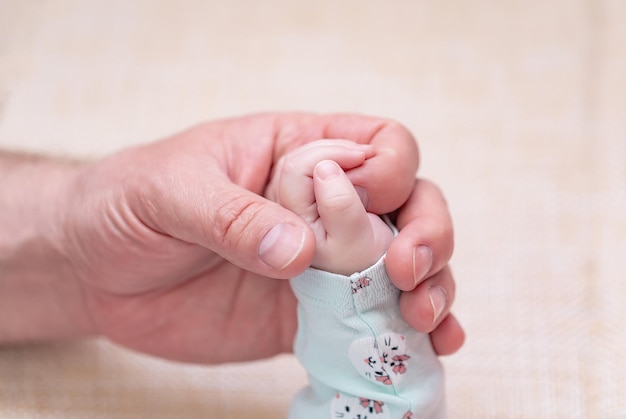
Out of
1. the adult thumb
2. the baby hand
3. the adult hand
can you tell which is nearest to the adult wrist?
the adult hand

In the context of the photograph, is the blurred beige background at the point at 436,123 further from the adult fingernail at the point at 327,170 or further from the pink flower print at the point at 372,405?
the adult fingernail at the point at 327,170

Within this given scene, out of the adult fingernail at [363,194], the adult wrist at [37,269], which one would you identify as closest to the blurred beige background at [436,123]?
the adult wrist at [37,269]

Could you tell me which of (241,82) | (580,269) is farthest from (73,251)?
(580,269)

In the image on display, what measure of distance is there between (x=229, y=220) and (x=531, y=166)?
0.56 meters

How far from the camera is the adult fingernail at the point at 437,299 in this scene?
69 cm

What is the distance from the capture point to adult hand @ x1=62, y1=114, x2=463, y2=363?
66cm

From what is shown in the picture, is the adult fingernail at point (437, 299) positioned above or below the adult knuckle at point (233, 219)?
below

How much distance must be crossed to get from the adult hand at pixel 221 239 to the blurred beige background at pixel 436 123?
64mm

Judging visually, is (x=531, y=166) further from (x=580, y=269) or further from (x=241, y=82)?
(x=241, y=82)

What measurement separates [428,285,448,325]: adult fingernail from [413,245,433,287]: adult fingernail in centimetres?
2

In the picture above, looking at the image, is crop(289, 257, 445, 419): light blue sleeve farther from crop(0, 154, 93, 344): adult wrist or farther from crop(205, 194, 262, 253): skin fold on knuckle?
crop(0, 154, 93, 344): adult wrist

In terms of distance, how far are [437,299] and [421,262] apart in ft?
0.18

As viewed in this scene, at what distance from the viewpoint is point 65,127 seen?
1.20 meters

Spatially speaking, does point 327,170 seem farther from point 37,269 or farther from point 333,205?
point 37,269
